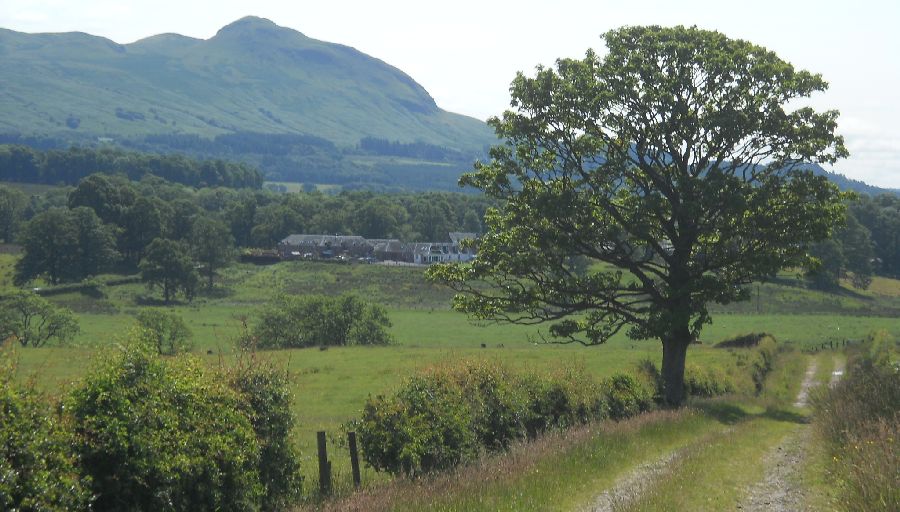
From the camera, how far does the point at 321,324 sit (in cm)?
7519

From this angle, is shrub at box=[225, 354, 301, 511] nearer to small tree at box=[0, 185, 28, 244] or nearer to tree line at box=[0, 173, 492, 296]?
A: tree line at box=[0, 173, 492, 296]

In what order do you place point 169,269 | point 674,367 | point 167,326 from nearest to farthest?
point 674,367 → point 167,326 → point 169,269

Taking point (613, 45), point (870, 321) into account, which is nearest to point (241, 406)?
point (613, 45)

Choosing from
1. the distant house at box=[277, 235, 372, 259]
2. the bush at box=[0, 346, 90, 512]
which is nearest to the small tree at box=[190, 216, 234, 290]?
the distant house at box=[277, 235, 372, 259]

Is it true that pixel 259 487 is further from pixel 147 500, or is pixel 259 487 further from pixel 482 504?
pixel 482 504

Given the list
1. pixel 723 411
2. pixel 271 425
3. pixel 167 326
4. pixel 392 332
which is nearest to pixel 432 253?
pixel 392 332

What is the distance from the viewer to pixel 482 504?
542 inches

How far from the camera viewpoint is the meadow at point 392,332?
111 ft

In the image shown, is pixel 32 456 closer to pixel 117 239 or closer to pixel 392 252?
pixel 117 239

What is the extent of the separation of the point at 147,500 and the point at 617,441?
1186 centimetres

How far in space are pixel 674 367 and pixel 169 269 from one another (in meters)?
103

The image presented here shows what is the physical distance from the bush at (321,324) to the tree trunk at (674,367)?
4572 centimetres

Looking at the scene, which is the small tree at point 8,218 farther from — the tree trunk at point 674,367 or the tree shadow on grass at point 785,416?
the tree shadow on grass at point 785,416

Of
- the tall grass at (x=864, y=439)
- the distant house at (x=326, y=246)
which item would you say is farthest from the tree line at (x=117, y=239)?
the tall grass at (x=864, y=439)
